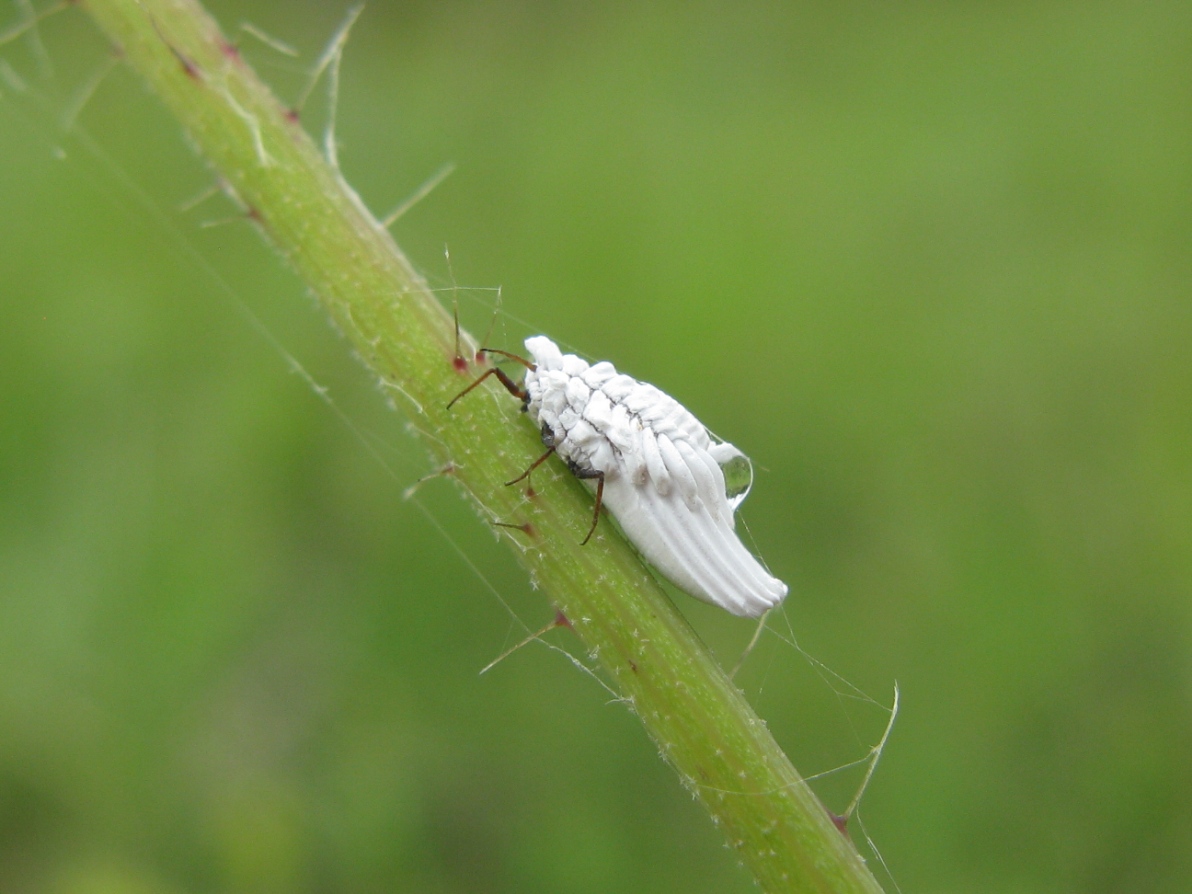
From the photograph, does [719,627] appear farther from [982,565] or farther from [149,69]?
[149,69]

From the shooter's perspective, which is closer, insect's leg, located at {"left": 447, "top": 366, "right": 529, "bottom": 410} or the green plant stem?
the green plant stem

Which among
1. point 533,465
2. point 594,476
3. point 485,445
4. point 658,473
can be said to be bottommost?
point 658,473

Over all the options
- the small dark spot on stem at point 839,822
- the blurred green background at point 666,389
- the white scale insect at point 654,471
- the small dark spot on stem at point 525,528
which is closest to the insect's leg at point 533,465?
the white scale insect at point 654,471

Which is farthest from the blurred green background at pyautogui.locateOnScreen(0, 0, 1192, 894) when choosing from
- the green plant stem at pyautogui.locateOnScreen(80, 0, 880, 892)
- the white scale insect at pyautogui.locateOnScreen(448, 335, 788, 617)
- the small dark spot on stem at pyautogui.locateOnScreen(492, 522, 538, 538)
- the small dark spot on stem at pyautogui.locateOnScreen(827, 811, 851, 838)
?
the small dark spot on stem at pyautogui.locateOnScreen(827, 811, 851, 838)

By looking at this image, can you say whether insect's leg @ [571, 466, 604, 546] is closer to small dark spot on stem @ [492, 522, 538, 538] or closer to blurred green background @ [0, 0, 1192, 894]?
small dark spot on stem @ [492, 522, 538, 538]

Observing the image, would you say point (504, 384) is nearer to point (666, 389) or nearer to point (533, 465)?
point (533, 465)

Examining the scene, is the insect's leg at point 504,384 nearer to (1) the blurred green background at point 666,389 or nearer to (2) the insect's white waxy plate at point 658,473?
(2) the insect's white waxy plate at point 658,473

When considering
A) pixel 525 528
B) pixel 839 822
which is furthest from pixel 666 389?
pixel 839 822
